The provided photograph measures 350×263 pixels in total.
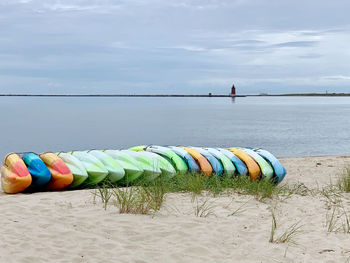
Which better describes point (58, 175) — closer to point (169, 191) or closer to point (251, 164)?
point (169, 191)

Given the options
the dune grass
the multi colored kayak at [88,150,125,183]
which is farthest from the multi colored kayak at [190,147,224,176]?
the multi colored kayak at [88,150,125,183]

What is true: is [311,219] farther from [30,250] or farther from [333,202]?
[30,250]

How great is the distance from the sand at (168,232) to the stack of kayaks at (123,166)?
78cm

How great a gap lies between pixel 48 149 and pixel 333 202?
17973 mm

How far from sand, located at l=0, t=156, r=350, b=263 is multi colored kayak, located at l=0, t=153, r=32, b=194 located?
0.55 meters

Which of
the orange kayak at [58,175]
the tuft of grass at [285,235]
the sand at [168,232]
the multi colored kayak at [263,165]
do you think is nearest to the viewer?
the sand at [168,232]

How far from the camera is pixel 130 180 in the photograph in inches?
293

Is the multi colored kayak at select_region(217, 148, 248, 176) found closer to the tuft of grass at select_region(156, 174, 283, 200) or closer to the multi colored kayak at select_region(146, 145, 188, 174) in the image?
the multi colored kayak at select_region(146, 145, 188, 174)

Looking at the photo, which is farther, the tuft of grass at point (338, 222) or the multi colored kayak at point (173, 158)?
the multi colored kayak at point (173, 158)

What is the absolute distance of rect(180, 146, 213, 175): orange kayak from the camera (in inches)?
318

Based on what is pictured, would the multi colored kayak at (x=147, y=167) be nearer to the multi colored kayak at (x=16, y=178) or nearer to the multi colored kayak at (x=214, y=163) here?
the multi colored kayak at (x=214, y=163)

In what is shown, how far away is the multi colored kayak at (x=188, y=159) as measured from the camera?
807cm

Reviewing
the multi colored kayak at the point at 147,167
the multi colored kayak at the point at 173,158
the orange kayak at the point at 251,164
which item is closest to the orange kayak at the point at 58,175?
the multi colored kayak at the point at 147,167

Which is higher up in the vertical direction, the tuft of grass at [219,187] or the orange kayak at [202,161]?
the orange kayak at [202,161]
